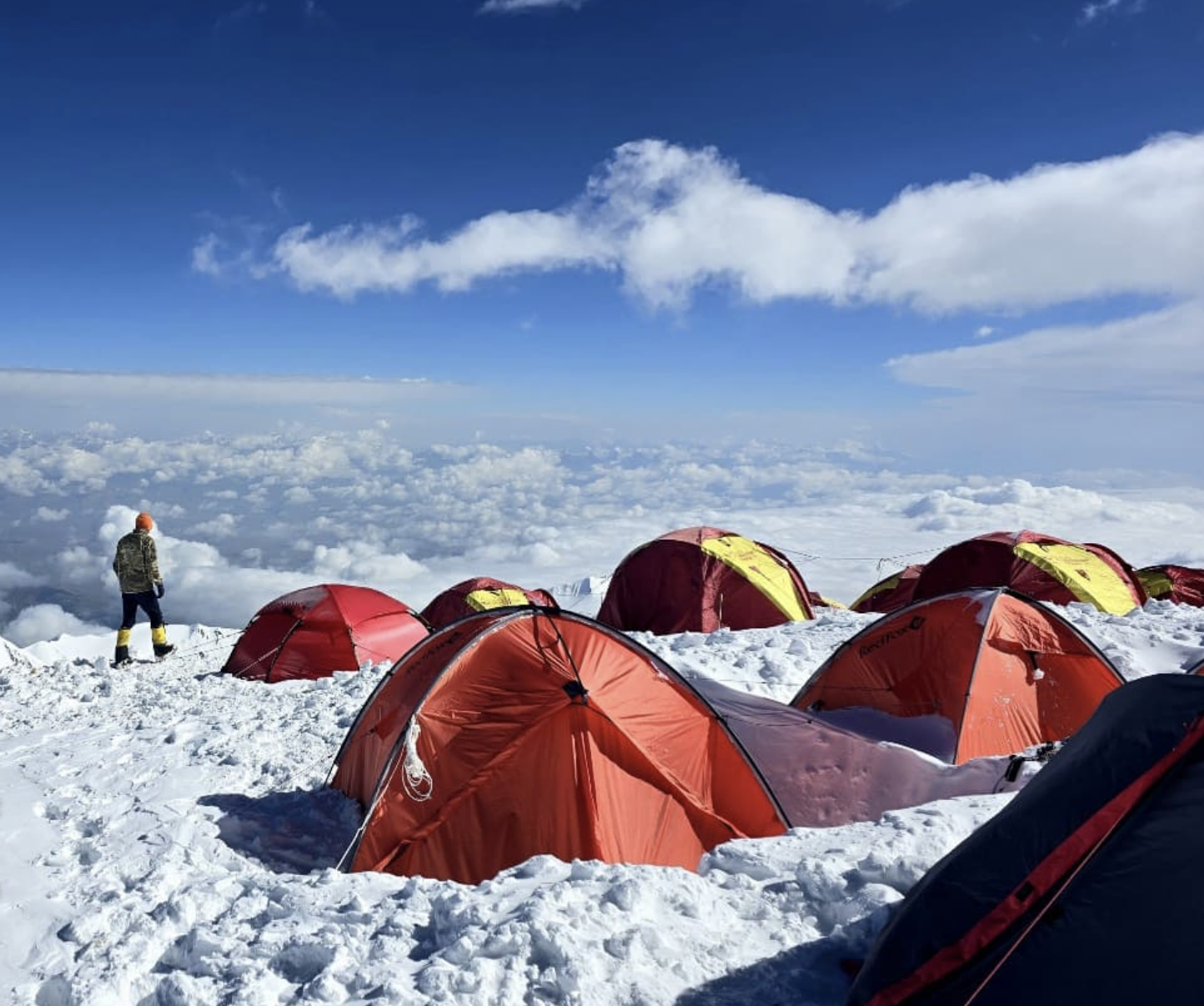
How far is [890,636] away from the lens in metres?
8.70

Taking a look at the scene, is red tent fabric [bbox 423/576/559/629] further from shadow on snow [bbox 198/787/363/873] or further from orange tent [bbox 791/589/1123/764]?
shadow on snow [bbox 198/787/363/873]

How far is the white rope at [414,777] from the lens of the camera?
592 cm

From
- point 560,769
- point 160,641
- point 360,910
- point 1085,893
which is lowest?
point 160,641

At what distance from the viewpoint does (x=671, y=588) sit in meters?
17.6

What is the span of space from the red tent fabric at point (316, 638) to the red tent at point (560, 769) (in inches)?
275

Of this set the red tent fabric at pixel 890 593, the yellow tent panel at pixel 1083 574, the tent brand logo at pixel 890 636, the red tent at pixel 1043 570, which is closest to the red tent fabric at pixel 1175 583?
the red tent at pixel 1043 570

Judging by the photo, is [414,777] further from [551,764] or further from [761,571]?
[761,571]

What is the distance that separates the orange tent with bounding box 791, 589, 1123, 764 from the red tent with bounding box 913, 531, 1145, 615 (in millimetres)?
6621

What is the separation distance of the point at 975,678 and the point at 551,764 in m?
4.63

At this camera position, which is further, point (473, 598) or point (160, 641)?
point (473, 598)

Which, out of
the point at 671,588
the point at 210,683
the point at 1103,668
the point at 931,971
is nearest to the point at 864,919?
the point at 931,971

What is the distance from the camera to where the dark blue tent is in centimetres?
252

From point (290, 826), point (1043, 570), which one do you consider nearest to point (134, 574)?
point (290, 826)

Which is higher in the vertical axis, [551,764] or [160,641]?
[551,764]
